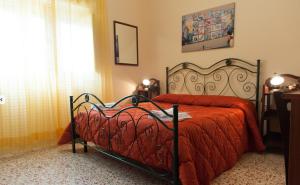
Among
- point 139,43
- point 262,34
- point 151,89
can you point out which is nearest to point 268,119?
point 262,34

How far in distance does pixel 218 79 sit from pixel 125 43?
180 cm

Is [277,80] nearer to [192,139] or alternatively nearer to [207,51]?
[207,51]

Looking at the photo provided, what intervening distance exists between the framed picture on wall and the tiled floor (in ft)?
5.65

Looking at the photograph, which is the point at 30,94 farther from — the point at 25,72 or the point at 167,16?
the point at 167,16

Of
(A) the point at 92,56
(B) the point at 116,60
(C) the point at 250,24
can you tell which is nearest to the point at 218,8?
(C) the point at 250,24

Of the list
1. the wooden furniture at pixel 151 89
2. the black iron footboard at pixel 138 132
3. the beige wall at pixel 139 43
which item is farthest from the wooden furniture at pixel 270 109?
the beige wall at pixel 139 43

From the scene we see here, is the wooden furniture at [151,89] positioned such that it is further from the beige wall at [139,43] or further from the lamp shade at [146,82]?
the beige wall at [139,43]

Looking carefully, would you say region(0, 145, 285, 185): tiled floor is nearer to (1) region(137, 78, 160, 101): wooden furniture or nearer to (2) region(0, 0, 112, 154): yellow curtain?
(2) region(0, 0, 112, 154): yellow curtain

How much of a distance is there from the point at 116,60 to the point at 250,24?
2.21 m

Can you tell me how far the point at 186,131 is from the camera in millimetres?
1559

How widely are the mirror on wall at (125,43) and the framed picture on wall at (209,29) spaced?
0.97m

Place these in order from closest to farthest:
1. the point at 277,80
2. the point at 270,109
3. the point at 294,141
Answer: the point at 294,141 < the point at 277,80 < the point at 270,109

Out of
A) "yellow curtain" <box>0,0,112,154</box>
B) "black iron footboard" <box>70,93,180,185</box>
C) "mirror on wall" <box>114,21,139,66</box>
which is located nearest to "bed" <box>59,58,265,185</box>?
"black iron footboard" <box>70,93,180,185</box>

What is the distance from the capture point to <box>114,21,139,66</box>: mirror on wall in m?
3.74
